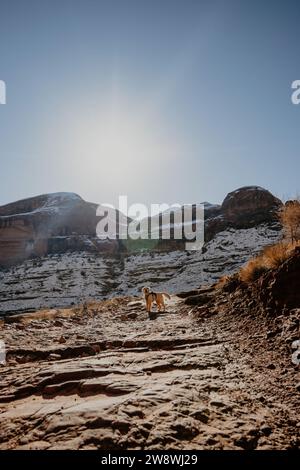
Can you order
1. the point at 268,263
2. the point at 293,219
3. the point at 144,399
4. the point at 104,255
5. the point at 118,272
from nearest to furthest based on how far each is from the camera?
the point at 144,399 < the point at 268,263 < the point at 293,219 < the point at 118,272 < the point at 104,255

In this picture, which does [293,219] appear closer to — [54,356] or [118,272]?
[54,356]

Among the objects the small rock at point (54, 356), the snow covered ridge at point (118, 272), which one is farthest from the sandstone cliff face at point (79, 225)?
the small rock at point (54, 356)

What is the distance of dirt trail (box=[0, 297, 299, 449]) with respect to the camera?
257 cm

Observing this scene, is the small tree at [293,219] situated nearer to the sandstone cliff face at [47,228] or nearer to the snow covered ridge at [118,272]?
the snow covered ridge at [118,272]

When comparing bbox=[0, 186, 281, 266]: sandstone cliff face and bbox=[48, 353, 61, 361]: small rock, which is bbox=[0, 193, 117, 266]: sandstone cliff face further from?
bbox=[48, 353, 61, 361]: small rock

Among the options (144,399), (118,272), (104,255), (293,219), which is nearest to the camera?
(144,399)

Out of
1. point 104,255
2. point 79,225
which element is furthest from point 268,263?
point 79,225

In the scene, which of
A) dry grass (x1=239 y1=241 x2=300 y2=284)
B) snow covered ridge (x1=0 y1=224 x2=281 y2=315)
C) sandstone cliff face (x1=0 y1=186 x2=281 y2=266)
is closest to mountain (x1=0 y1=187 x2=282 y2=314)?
snow covered ridge (x1=0 y1=224 x2=281 y2=315)

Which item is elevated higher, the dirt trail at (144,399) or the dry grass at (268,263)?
the dry grass at (268,263)

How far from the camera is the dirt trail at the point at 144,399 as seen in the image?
257 centimetres

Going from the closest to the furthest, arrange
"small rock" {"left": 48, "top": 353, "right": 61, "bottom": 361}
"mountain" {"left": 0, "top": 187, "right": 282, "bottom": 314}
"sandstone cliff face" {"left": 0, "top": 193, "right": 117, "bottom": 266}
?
"small rock" {"left": 48, "top": 353, "right": 61, "bottom": 361}, "mountain" {"left": 0, "top": 187, "right": 282, "bottom": 314}, "sandstone cliff face" {"left": 0, "top": 193, "right": 117, "bottom": 266}

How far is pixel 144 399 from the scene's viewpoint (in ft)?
11.0
